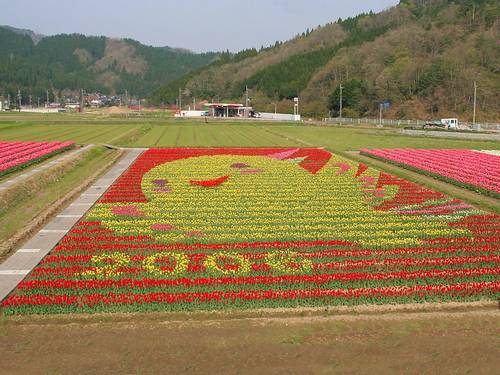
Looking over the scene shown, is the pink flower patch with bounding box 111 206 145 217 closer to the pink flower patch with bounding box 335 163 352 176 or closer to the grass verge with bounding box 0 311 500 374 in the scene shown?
the grass verge with bounding box 0 311 500 374

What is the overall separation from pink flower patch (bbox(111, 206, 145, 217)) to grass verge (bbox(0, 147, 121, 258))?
2.71 m

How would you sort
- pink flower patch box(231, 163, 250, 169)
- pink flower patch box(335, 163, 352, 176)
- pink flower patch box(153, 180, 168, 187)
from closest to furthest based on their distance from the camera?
pink flower patch box(153, 180, 168, 187) < pink flower patch box(335, 163, 352, 176) < pink flower patch box(231, 163, 250, 169)

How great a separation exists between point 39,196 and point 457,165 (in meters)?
27.5

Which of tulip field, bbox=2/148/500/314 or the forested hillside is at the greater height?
the forested hillside

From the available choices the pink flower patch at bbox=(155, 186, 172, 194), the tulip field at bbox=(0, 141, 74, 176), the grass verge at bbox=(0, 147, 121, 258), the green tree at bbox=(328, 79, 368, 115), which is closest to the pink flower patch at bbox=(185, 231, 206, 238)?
the grass verge at bbox=(0, 147, 121, 258)

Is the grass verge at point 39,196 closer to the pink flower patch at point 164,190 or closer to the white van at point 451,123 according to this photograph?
the pink flower patch at point 164,190

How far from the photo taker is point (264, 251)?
16844 millimetres

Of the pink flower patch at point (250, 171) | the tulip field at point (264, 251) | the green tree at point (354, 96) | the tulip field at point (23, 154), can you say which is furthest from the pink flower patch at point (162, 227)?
the green tree at point (354, 96)

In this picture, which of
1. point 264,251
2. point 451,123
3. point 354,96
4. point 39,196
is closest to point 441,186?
point 264,251

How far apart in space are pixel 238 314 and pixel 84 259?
617 cm

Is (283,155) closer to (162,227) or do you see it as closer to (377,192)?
(377,192)

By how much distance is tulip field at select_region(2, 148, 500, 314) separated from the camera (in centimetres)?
1324

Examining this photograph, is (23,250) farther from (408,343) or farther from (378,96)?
(378,96)

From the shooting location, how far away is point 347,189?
28.2 meters
